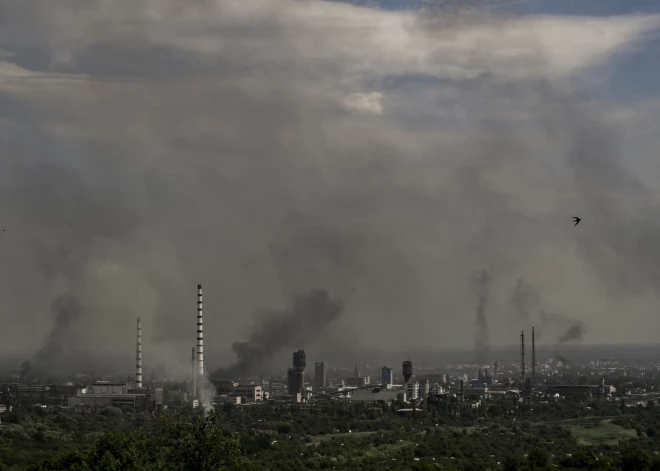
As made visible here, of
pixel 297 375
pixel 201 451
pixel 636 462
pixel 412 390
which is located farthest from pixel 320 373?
pixel 201 451

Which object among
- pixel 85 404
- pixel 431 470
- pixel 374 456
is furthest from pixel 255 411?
pixel 431 470

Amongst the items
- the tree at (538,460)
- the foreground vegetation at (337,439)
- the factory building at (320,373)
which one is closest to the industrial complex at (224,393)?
the foreground vegetation at (337,439)

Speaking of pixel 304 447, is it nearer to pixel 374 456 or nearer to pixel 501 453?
pixel 374 456

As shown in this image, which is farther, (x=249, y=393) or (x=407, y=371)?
(x=407, y=371)

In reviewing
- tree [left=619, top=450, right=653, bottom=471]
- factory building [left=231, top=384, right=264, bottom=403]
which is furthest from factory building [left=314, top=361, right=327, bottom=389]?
tree [left=619, top=450, right=653, bottom=471]

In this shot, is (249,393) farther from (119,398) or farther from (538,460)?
(538,460)

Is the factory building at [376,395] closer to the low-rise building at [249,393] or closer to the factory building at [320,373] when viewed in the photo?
the low-rise building at [249,393]

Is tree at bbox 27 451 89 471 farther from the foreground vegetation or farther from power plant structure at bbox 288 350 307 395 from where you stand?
power plant structure at bbox 288 350 307 395

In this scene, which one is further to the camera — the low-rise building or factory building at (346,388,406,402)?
the low-rise building

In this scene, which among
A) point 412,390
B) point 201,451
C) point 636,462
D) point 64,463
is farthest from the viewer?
point 412,390
